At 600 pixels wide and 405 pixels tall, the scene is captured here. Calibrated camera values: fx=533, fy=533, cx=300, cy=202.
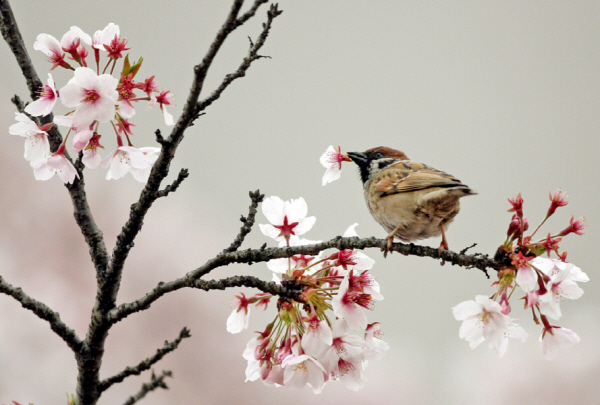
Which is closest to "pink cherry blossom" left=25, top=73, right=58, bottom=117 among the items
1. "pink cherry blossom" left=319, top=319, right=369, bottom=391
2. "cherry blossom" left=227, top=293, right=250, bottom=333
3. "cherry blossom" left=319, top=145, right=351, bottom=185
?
"cherry blossom" left=227, top=293, right=250, bottom=333

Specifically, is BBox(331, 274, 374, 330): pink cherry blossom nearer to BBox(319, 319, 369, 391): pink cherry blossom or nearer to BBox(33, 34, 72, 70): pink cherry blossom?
BBox(319, 319, 369, 391): pink cherry blossom

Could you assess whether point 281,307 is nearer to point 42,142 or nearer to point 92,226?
point 92,226

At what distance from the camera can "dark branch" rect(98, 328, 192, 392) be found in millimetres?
1649

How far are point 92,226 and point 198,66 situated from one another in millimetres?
811

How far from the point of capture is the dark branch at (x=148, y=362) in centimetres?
165

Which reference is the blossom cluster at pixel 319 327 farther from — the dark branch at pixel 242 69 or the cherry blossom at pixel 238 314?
the dark branch at pixel 242 69

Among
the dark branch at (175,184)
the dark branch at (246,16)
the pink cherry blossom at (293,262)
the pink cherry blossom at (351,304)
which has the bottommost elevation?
the pink cherry blossom at (351,304)

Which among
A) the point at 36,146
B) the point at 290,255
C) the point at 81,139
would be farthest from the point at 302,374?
the point at 36,146

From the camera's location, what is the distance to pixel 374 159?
2709 mm

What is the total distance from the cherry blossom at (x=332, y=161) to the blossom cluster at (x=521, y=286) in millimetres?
771

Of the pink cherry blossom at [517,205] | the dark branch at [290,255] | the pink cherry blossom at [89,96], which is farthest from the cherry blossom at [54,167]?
the pink cherry blossom at [517,205]

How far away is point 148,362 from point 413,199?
114cm

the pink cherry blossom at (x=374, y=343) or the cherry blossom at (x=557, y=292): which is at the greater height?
the pink cherry blossom at (x=374, y=343)

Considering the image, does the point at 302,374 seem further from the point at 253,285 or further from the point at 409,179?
the point at 409,179
